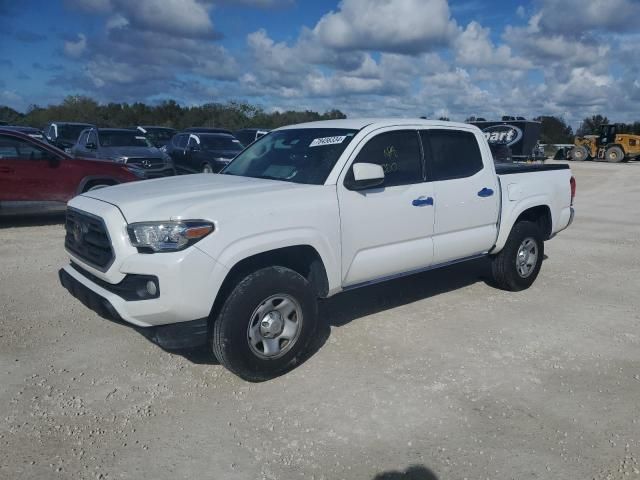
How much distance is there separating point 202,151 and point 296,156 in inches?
469

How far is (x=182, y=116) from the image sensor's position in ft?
213

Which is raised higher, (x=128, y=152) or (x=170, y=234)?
(x=128, y=152)

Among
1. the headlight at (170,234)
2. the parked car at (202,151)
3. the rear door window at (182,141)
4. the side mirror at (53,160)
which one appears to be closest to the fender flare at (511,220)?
the headlight at (170,234)

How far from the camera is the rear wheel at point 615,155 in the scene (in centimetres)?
3319

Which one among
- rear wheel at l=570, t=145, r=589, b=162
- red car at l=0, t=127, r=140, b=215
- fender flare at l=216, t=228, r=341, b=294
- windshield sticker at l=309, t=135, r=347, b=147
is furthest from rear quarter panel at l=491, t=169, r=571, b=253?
rear wheel at l=570, t=145, r=589, b=162

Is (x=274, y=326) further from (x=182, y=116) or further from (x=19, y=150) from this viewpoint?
(x=182, y=116)

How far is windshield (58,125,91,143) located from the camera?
18922 mm

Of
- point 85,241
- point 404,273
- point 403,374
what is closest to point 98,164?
point 85,241

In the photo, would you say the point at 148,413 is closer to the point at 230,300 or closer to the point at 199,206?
the point at 230,300

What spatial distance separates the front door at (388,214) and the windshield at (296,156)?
0.66ft

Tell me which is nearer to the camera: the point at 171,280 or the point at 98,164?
the point at 171,280

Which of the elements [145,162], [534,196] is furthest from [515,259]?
[145,162]

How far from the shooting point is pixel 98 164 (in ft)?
32.3

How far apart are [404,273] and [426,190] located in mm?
769
